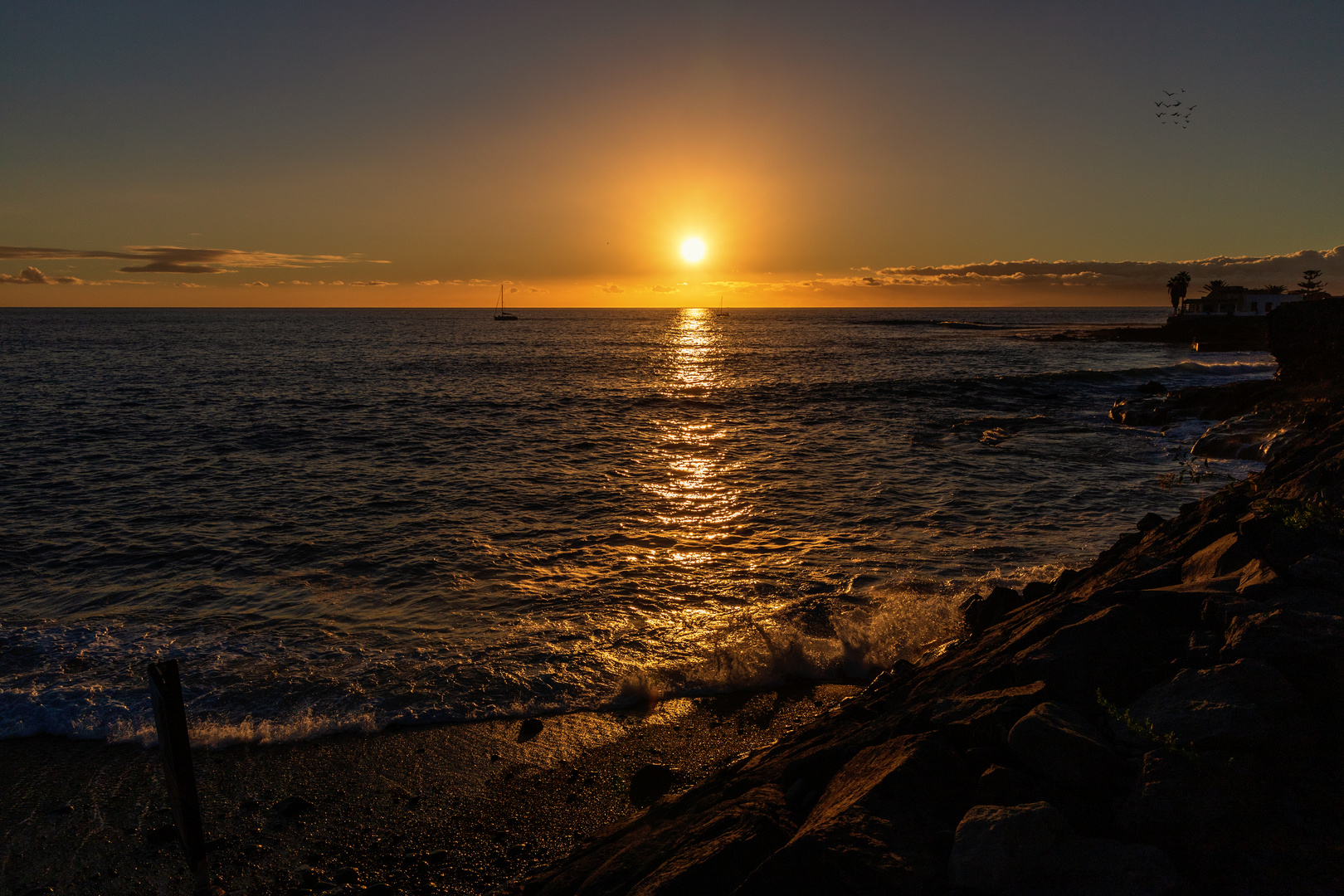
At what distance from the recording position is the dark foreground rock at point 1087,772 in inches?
152

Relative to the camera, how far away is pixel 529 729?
316 inches

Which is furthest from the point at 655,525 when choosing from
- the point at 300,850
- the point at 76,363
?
the point at 76,363

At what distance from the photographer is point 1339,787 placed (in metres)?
4.06

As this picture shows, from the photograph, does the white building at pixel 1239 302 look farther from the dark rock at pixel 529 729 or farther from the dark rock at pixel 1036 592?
the dark rock at pixel 529 729

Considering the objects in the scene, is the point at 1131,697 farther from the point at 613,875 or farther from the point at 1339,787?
the point at 613,875

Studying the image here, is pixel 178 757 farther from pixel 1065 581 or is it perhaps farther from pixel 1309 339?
pixel 1309 339

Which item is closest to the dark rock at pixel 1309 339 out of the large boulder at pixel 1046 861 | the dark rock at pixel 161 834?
the large boulder at pixel 1046 861

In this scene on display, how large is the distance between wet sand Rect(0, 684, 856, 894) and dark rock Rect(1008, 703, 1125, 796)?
137 inches

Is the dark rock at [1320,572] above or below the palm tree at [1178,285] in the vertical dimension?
below

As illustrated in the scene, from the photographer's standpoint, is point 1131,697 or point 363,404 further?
point 363,404

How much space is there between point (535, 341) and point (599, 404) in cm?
7020

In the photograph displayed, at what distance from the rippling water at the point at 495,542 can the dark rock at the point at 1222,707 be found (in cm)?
481

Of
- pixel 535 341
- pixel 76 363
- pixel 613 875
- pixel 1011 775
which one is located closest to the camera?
pixel 1011 775

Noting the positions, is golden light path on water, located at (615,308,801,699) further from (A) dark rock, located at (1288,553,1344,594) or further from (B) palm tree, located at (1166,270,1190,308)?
(B) palm tree, located at (1166,270,1190,308)
